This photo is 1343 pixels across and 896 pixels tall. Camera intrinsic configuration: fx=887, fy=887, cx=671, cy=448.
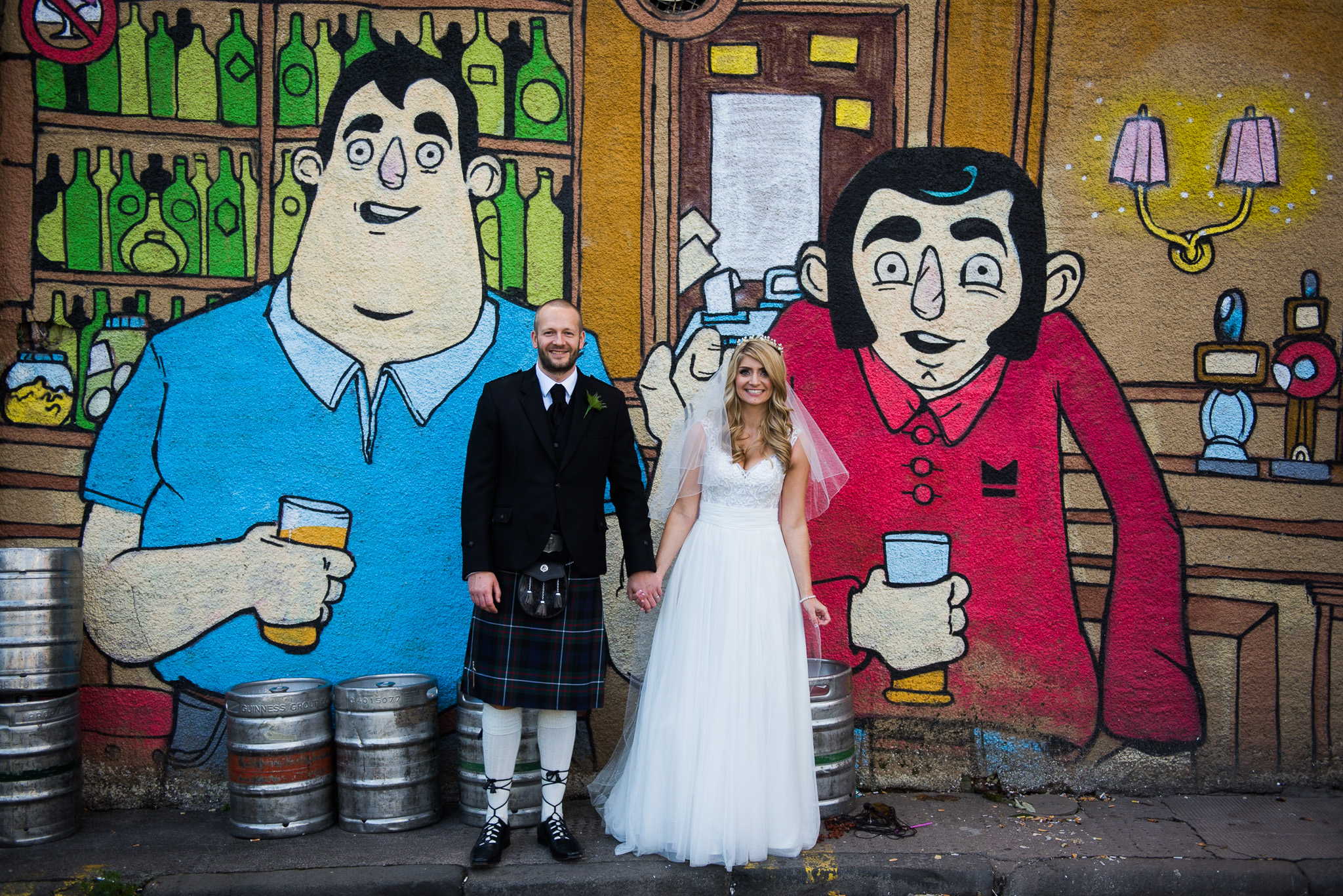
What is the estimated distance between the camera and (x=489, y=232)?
4.71 meters

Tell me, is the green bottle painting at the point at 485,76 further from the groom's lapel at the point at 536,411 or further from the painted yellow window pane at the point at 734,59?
the groom's lapel at the point at 536,411

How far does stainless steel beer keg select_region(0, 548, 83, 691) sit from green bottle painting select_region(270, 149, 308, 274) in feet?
5.80

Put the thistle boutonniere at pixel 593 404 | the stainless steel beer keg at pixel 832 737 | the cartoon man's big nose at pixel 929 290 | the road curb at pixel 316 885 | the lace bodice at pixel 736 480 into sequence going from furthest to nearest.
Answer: the cartoon man's big nose at pixel 929 290 → the stainless steel beer keg at pixel 832 737 → the lace bodice at pixel 736 480 → the thistle boutonniere at pixel 593 404 → the road curb at pixel 316 885

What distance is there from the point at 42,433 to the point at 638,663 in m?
3.30

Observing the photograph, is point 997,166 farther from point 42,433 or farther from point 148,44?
point 42,433

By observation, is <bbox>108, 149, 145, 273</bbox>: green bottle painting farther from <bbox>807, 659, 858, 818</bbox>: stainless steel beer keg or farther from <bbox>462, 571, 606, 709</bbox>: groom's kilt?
<bbox>807, 659, 858, 818</bbox>: stainless steel beer keg

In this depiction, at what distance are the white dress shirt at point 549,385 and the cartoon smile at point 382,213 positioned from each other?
4.57 ft

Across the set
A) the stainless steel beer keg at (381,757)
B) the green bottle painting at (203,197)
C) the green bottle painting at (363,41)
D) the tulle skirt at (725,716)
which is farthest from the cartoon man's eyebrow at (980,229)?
the green bottle painting at (203,197)

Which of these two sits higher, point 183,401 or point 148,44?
point 148,44

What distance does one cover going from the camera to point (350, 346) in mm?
4656

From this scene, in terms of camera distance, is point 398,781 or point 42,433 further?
point 42,433

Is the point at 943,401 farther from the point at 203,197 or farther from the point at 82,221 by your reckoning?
the point at 82,221

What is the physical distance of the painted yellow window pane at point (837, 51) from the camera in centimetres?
475

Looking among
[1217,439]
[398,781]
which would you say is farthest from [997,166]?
[398,781]
